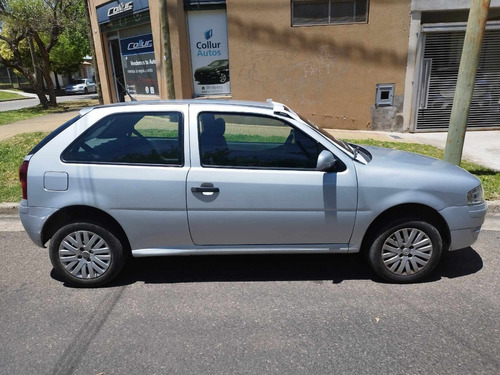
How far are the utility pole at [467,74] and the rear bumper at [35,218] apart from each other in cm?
560

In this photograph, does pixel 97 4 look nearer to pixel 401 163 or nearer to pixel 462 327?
pixel 401 163

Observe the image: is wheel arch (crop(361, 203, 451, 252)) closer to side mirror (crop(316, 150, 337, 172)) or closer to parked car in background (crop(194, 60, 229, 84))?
side mirror (crop(316, 150, 337, 172))

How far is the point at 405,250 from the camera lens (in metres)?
3.57

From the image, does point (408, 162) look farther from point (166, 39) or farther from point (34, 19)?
point (34, 19)

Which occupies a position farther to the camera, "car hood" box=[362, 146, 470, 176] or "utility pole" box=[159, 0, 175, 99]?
"utility pole" box=[159, 0, 175, 99]

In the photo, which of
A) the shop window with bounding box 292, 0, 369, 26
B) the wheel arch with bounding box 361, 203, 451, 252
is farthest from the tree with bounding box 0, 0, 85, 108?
the wheel arch with bounding box 361, 203, 451, 252

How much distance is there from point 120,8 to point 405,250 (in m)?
12.1

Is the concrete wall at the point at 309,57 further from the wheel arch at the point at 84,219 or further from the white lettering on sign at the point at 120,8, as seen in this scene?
the wheel arch at the point at 84,219

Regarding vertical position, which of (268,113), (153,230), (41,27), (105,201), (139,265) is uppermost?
(41,27)

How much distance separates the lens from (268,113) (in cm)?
358

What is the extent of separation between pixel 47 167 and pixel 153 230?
1.09 m

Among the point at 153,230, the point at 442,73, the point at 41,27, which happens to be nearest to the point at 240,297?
the point at 153,230

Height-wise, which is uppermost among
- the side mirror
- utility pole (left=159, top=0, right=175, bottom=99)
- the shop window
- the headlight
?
the shop window

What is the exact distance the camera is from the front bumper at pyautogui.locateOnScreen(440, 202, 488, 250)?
3.51 meters
